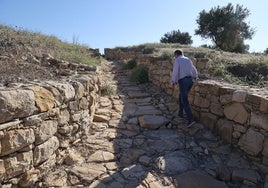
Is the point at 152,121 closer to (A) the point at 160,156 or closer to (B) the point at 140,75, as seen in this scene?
(A) the point at 160,156

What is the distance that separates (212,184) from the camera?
3.88 metres

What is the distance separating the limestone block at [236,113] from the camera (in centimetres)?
458

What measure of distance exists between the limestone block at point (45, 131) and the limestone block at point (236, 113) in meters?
2.93

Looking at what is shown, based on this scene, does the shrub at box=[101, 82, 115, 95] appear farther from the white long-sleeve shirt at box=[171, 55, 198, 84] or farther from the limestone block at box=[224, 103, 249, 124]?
the limestone block at box=[224, 103, 249, 124]

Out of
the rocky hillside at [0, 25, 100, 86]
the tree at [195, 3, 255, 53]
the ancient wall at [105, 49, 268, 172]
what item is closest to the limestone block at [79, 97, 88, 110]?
the rocky hillside at [0, 25, 100, 86]

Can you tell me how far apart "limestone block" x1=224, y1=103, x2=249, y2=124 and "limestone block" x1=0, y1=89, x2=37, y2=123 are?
3.22m

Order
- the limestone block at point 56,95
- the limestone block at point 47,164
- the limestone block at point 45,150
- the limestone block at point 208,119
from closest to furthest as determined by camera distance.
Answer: the limestone block at point 45,150, the limestone block at point 47,164, the limestone block at point 56,95, the limestone block at point 208,119

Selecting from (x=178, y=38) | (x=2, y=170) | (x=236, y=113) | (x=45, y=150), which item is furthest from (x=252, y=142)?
(x=178, y=38)

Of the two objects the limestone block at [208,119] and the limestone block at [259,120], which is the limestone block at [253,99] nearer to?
the limestone block at [259,120]

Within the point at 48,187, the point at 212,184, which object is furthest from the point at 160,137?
the point at 48,187

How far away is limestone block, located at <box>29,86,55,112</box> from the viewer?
3403mm

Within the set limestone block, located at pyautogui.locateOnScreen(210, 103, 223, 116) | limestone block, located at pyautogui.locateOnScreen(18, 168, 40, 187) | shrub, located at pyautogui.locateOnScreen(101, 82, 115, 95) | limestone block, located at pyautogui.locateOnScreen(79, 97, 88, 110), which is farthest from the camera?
shrub, located at pyautogui.locateOnScreen(101, 82, 115, 95)

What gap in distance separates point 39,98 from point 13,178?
96cm

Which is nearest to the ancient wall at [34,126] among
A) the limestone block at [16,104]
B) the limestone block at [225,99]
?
the limestone block at [16,104]
